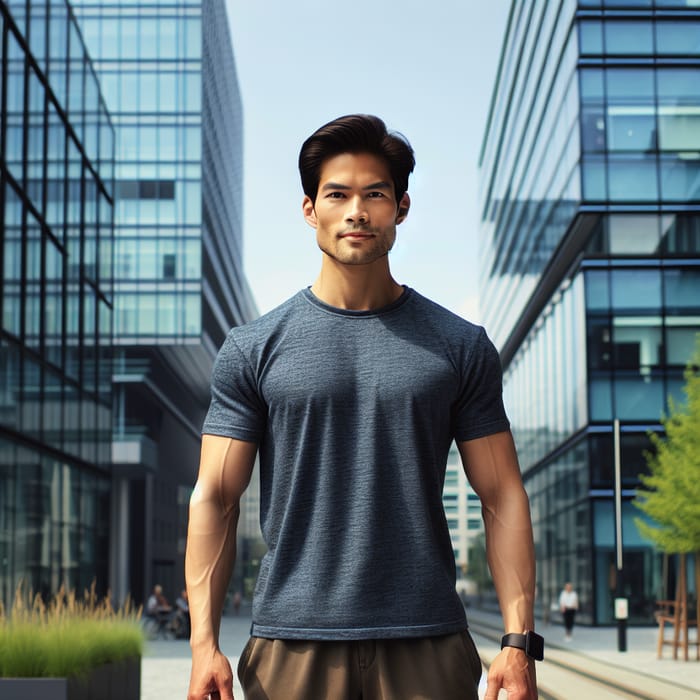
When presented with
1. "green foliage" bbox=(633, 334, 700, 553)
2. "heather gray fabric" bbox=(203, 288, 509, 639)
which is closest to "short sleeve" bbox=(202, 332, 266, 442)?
"heather gray fabric" bbox=(203, 288, 509, 639)

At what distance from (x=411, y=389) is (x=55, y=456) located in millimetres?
27844

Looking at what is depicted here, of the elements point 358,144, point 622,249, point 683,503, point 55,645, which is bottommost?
point 55,645

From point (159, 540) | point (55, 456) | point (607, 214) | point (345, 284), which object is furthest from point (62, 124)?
point (159, 540)

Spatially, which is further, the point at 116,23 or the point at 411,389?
the point at 116,23

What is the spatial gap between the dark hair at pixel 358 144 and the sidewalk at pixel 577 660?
1112cm

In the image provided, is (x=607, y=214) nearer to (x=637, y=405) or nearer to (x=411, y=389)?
(x=637, y=405)

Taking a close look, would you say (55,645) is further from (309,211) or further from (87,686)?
(309,211)

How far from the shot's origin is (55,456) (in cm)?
3009

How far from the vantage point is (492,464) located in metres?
3.27

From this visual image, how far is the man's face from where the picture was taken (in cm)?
325

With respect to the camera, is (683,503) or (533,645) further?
(683,503)

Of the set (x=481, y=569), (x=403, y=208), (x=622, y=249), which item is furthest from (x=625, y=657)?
(x=481, y=569)

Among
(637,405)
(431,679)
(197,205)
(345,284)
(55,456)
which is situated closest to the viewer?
(431,679)

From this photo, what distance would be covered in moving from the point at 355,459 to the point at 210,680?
1.95 ft
